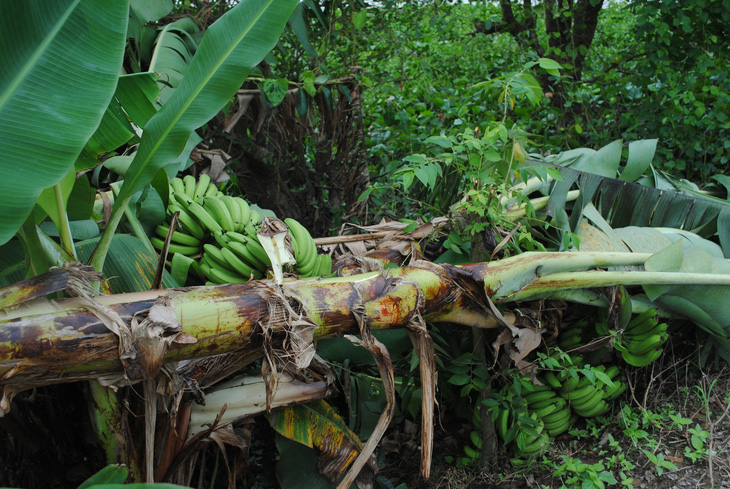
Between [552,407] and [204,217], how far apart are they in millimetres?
1485

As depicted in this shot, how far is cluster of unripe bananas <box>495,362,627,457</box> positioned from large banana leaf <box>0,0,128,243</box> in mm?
1575

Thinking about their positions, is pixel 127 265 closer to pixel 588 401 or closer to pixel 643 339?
pixel 588 401

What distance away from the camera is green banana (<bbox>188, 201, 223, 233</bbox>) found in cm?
178

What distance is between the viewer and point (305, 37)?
2.79m

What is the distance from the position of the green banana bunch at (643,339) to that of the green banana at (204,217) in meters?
1.53

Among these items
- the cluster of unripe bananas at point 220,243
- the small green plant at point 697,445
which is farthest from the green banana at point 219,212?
the small green plant at point 697,445

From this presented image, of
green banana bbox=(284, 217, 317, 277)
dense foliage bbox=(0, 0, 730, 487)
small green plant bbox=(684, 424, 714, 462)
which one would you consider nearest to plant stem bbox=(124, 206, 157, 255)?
dense foliage bbox=(0, 0, 730, 487)

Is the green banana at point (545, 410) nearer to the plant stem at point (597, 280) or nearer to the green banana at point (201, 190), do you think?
the plant stem at point (597, 280)

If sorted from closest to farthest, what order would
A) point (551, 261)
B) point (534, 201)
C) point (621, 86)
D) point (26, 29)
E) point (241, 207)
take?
1. point (26, 29)
2. point (551, 261)
3. point (241, 207)
4. point (534, 201)
5. point (621, 86)

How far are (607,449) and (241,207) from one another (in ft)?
5.49

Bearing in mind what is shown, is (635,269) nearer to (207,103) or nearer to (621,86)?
(207,103)

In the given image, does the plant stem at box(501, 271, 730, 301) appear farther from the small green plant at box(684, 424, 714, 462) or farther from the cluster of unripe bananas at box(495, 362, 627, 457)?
the small green plant at box(684, 424, 714, 462)

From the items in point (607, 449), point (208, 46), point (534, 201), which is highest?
point (208, 46)

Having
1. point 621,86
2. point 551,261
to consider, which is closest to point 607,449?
point 551,261
